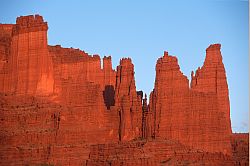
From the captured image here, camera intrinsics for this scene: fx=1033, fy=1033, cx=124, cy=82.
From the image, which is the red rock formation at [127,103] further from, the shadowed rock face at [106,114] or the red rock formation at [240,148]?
the red rock formation at [240,148]

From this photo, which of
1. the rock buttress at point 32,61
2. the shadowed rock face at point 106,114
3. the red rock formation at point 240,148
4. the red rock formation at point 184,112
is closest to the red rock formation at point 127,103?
the shadowed rock face at point 106,114

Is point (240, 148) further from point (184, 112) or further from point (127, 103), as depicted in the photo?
point (127, 103)

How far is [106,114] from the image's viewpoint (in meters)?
96.2

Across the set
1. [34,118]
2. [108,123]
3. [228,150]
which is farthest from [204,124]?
[34,118]

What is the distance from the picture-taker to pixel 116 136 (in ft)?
314

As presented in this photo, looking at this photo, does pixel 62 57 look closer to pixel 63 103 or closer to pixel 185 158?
pixel 63 103

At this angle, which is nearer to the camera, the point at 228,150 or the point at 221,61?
the point at 228,150

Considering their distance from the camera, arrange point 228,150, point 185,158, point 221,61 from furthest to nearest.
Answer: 1. point 221,61
2. point 228,150
3. point 185,158

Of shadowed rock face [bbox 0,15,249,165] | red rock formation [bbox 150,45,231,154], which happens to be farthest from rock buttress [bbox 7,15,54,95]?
red rock formation [bbox 150,45,231,154]

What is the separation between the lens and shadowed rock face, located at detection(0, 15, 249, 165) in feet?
287

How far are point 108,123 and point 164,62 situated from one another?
7.77 metres

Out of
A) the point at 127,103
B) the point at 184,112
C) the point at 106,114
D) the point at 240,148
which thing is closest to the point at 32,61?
the point at 106,114

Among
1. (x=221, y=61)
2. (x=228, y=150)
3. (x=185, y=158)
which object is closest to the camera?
(x=185, y=158)

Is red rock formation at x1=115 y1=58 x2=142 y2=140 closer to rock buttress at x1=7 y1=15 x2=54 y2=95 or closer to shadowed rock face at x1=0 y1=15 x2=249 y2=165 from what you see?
shadowed rock face at x1=0 y1=15 x2=249 y2=165
